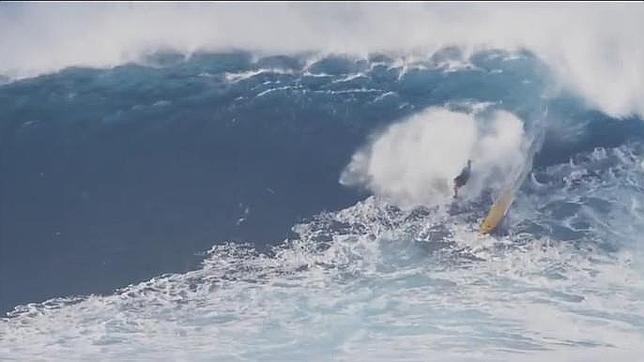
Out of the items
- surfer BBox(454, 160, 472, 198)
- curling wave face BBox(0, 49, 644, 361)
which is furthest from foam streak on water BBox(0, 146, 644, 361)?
surfer BBox(454, 160, 472, 198)

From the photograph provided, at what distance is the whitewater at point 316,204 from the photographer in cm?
778

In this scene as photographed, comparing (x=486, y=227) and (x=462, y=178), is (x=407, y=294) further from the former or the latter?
(x=462, y=178)

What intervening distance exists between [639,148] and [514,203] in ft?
4.14

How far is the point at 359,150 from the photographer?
26.9 feet

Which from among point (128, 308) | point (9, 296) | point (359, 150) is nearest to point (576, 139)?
point (359, 150)

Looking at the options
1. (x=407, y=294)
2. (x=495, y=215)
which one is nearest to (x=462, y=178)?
(x=495, y=215)

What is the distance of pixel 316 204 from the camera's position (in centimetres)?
811

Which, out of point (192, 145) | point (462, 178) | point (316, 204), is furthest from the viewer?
point (192, 145)

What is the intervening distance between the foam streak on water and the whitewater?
2 cm

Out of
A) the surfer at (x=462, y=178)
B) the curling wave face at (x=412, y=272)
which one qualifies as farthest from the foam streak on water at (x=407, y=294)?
the surfer at (x=462, y=178)

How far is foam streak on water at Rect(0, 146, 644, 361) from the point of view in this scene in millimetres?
7715

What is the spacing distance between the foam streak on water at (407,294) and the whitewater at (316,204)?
18 mm

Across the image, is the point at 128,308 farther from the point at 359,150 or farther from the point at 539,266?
the point at 539,266

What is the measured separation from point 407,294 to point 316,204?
3.77ft
